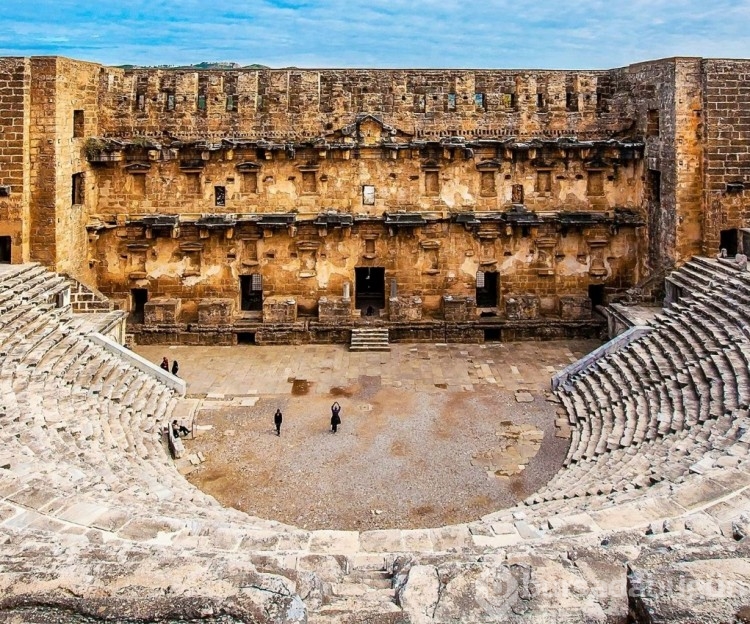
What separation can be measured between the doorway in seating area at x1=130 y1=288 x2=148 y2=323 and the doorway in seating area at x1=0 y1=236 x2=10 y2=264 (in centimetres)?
391

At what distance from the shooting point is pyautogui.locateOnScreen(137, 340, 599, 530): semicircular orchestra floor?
40.3 feet

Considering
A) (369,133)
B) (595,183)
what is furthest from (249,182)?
(595,183)

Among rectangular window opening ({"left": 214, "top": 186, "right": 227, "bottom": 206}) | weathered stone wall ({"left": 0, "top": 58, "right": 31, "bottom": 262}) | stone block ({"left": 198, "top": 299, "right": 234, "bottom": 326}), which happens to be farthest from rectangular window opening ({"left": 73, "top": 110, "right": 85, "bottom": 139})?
stone block ({"left": 198, "top": 299, "right": 234, "bottom": 326})

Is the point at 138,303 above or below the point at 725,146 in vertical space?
below

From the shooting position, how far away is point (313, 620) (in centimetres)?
462

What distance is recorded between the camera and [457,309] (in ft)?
73.4

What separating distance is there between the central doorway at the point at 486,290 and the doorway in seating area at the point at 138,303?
11.0 metres

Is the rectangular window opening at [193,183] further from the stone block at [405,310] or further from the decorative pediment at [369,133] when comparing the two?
the stone block at [405,310]

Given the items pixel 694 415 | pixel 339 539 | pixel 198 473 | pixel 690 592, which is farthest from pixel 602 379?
pixel 690 592

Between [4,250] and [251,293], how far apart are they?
7.61 meters

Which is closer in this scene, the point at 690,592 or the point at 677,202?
the point at 690,592

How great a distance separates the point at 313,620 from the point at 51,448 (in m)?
7.87

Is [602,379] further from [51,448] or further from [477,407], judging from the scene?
[51,448]

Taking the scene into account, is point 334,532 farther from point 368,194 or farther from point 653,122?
point 653,122
